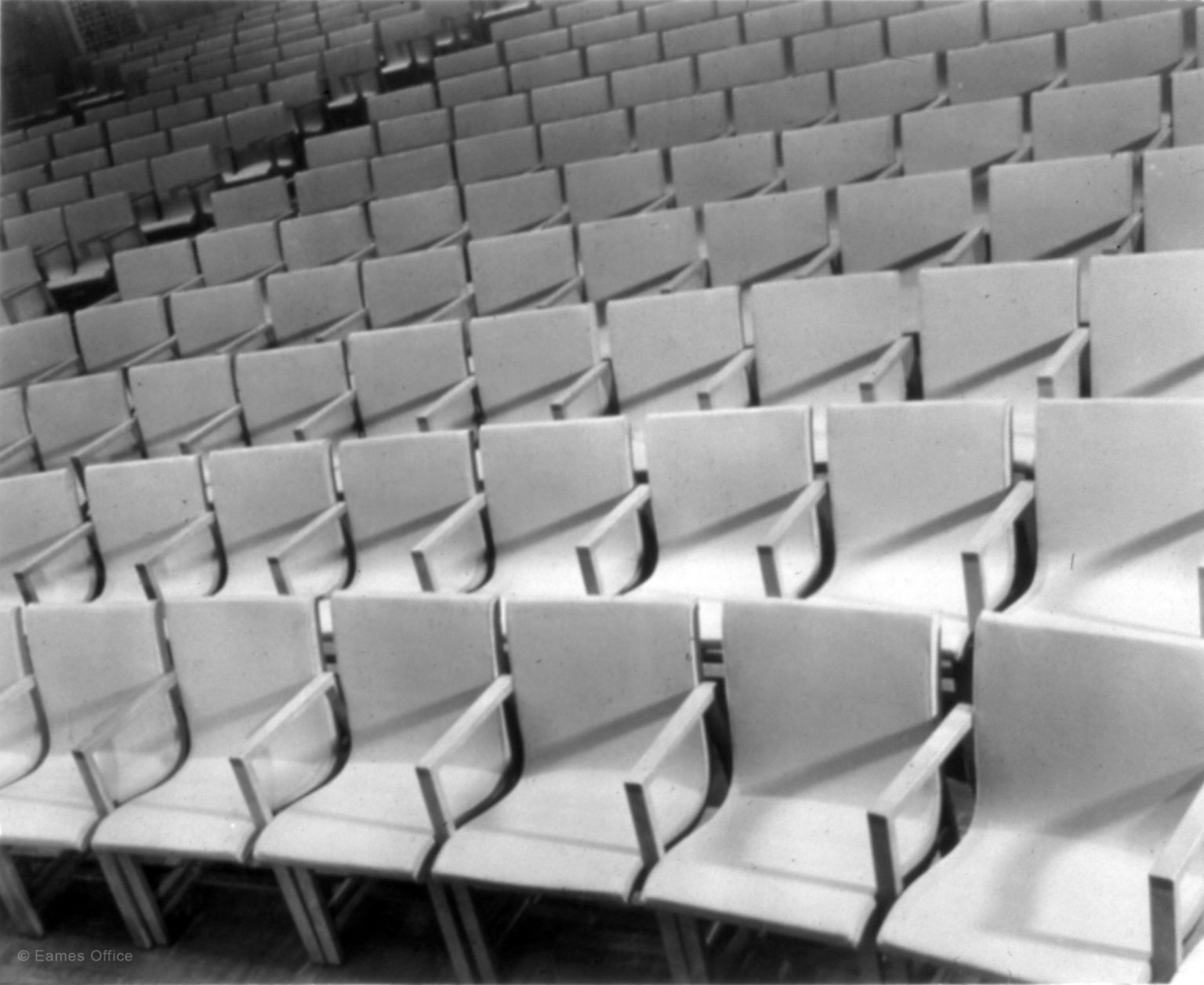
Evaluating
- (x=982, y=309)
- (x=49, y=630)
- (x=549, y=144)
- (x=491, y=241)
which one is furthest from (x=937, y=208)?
(x=49, y=630)

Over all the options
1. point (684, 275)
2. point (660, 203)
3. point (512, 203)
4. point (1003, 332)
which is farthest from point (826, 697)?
point (512, 203)

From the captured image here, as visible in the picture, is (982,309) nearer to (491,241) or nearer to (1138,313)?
(1138,313)

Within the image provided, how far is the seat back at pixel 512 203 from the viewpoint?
155cm

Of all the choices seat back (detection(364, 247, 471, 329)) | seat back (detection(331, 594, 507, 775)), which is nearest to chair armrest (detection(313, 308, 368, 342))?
seat back (detection(364, 247, 471, 329))

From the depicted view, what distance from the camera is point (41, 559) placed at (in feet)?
3.83

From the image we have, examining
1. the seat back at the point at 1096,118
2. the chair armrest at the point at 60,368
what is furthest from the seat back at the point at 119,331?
the seat back at the point at 1096,118

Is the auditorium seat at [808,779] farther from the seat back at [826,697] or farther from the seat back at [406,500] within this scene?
the seat back at [406,500]

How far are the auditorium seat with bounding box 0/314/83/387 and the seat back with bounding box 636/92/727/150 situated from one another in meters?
0.75

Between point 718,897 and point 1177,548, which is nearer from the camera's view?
point 718,897

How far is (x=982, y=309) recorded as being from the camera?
101 centimetres

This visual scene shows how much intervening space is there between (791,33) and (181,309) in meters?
0.92

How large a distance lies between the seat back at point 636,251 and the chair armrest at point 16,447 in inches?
25.3

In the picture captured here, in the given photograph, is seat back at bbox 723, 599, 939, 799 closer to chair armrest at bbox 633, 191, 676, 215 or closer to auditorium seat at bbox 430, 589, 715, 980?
auditorium seat at bbox 430, 589, 715, 980

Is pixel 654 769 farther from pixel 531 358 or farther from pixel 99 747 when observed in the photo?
pixel 531 358
